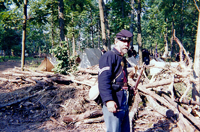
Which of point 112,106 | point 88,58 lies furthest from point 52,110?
point 88,58

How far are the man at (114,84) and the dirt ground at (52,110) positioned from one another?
1979 mm

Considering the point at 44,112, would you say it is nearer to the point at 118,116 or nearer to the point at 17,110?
the point at 17,110

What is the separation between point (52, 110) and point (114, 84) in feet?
12.2

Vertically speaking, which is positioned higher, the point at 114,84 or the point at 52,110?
the point at 114,84

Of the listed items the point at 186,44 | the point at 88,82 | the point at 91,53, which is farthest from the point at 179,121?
the point at 186,44

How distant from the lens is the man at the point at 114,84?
2.37 meters

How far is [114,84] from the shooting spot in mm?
2521

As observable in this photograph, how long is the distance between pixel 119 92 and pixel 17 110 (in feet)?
14.6

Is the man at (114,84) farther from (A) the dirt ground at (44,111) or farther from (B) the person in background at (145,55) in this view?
(B) the person in background at (145,55)

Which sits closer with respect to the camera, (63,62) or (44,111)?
(44,111)

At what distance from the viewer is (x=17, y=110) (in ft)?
17.8

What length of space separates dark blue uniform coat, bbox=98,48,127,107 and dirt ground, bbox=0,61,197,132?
2189 mm

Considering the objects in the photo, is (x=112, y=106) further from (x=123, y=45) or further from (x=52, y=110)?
(x=52, y=110)

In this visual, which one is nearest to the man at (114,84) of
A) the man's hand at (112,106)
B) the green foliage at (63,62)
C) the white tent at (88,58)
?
the man's hand at (112,106)
